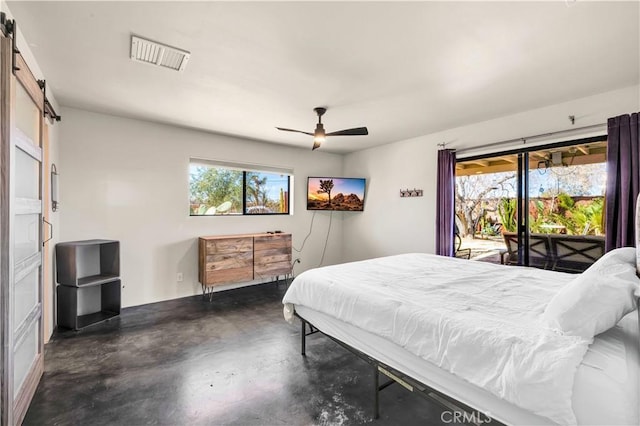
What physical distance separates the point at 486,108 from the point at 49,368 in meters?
5.01

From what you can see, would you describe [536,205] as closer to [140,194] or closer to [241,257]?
[241,257]

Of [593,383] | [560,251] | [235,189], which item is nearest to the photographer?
[593,383]

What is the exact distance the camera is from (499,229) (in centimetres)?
390

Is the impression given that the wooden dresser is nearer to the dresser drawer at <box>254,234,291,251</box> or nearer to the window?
the dresser drawer at <box>254,234,291,251</box>

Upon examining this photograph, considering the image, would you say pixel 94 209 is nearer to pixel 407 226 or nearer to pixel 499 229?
pixel 407 226

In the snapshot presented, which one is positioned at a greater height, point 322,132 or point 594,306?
point 322,132

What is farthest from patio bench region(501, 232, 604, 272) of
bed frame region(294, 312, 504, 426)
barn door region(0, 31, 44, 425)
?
barn door region(0, 31, 44, 425)

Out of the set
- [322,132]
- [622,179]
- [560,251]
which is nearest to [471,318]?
[322,132]

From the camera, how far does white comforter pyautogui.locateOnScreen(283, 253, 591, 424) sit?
111 centimetres

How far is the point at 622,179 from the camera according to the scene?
9.05 ft

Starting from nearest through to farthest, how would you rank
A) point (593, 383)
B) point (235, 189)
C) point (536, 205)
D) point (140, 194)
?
point (593, 383), point (536, 205), point (140, 194), point (235, 189)

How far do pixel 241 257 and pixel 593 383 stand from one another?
3945mm

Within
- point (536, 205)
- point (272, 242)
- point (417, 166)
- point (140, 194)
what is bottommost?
point (272, 242)

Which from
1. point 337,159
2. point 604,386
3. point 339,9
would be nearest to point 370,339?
point 604,386
